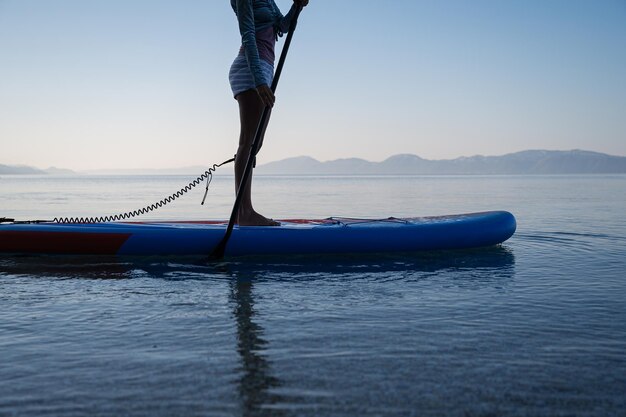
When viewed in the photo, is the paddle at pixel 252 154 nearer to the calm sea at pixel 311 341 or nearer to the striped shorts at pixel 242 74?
the striped shorts at pixel 242 74

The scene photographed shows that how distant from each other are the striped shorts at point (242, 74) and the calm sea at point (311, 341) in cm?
194

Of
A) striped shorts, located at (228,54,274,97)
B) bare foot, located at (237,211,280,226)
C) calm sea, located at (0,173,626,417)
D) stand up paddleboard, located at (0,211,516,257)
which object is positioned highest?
striped shorts, located at (228,54,274,97)

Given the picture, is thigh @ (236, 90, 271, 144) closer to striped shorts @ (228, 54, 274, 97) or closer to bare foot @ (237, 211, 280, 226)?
striped shorts @ (228, 54, 274, 97)

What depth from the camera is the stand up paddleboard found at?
5738 millimetres

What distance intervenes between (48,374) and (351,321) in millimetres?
1617

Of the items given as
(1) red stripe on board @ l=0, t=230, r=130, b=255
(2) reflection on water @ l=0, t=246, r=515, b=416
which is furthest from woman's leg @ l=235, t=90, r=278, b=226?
(1) red stripe on board @ l=0, t=230, r=130, b=255

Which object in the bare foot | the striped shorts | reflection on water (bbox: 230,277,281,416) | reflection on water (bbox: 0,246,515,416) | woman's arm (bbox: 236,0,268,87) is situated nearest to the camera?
reflection on water (bbox: 230,277,281,416)

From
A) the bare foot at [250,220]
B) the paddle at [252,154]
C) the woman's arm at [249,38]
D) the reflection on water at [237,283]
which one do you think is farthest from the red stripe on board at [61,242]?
the woman's arm at [249,38]

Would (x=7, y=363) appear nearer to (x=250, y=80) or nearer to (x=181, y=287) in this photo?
(x=181, y=287)

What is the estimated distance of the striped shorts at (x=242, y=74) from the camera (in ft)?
19.0

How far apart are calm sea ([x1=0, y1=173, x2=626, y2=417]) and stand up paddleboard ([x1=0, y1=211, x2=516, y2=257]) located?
0.53 metres

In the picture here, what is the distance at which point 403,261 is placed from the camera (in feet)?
18.8

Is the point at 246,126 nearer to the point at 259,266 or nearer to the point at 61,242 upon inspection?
the point at 259,266

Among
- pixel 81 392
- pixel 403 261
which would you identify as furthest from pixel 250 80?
pixel 81 392
